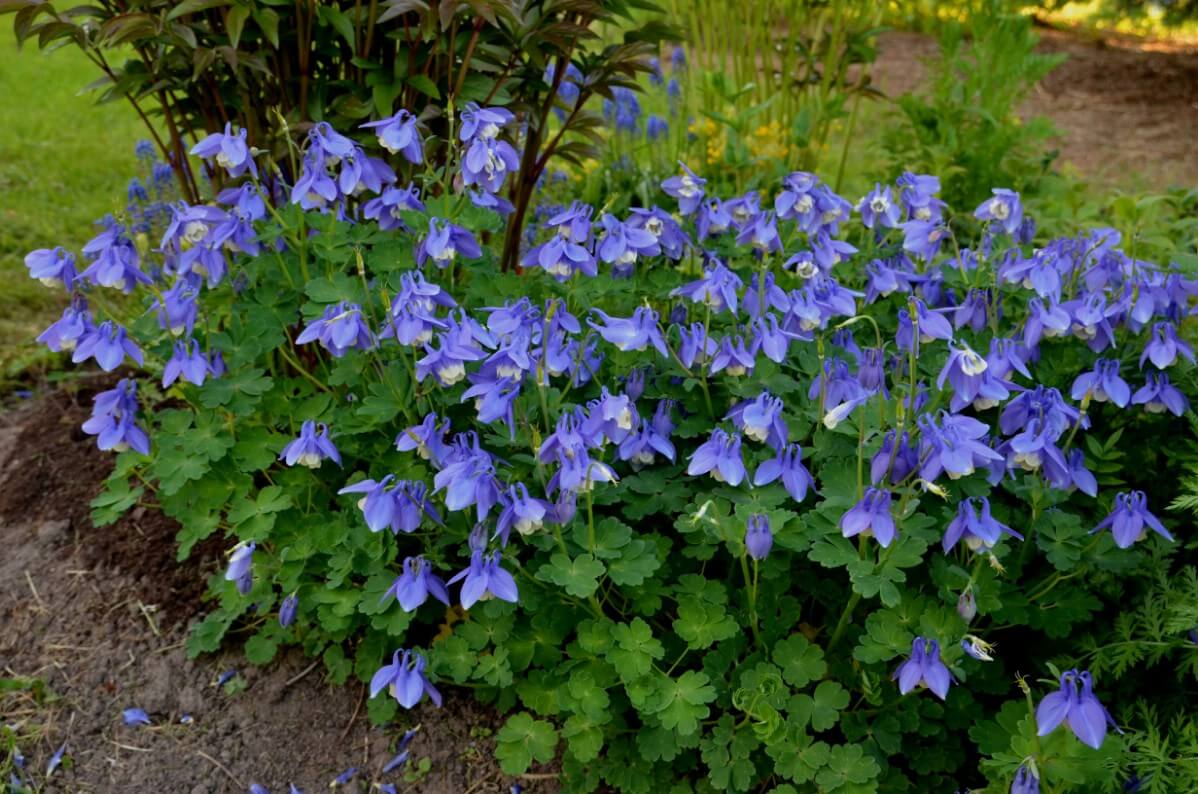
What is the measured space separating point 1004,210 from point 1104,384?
547mm

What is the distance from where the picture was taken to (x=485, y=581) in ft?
6.43

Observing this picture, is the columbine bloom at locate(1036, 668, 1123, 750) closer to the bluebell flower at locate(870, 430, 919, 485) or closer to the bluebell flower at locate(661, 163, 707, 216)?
the bluebell flower at locate(870, 430, 919, 485)

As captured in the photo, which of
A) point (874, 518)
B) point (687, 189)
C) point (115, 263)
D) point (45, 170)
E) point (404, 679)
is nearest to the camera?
point (874, 518)

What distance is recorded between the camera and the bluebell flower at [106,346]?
2.22 meters

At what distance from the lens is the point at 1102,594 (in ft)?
7.72

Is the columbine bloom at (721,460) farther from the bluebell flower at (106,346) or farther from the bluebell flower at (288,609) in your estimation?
the bluebell flower at (106,346)

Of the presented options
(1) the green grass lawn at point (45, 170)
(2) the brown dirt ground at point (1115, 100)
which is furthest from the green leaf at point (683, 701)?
(2) the brown dirt ground at point (1115, 100)

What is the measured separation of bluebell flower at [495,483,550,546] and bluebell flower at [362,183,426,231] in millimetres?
720

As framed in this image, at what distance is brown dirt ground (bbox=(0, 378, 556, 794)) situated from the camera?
2.41 meters

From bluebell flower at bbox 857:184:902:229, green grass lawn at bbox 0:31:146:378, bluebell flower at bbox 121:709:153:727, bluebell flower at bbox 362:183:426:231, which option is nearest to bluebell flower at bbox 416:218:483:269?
bluebell flower at bbox 362:183:426:231

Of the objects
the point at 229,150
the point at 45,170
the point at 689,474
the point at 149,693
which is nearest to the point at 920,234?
the point at 689,474

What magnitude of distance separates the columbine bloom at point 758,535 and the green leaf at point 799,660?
0.27 m

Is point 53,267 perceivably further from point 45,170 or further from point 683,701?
point 45,170

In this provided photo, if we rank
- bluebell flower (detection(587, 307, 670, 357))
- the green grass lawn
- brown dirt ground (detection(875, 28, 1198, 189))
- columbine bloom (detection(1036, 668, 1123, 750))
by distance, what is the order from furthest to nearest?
1. brown dirt ground (detection(875, 28, 1198, 189))
2. the green grass lawn
3. bluebell flower (detection(587, 307, 670, 357))
4. columbine bloom (detection(1036, 668, 1123, 750))
